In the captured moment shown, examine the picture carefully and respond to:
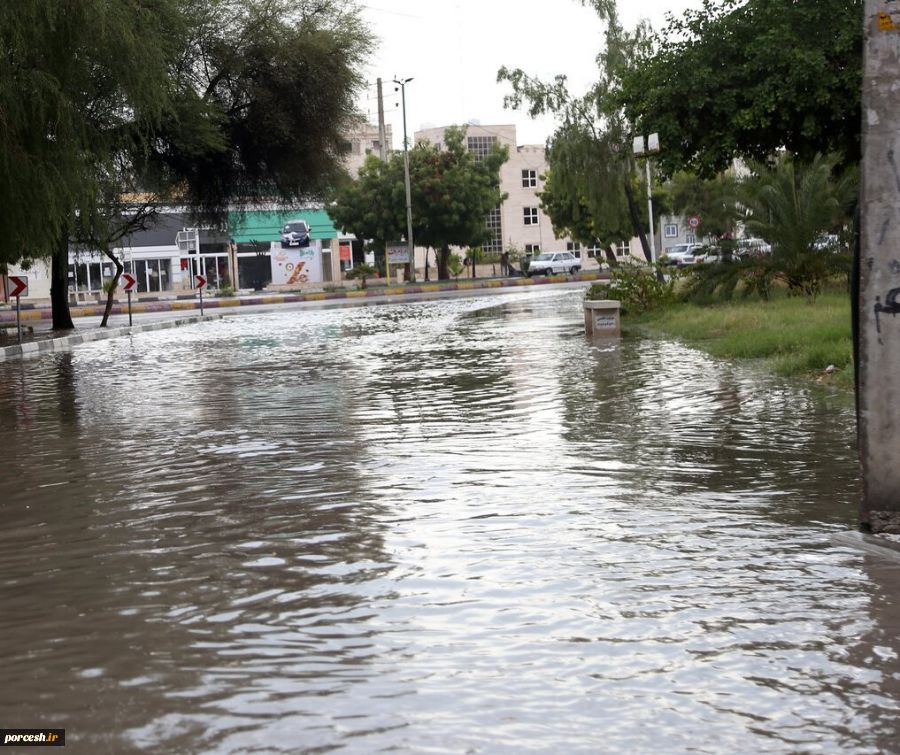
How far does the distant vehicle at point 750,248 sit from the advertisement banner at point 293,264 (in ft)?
176

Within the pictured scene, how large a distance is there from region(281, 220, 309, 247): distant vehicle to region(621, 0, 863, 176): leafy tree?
56.1 meters

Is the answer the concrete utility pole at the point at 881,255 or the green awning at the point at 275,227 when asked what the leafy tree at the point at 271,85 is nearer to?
the concrete utility pole at the point at 881,255

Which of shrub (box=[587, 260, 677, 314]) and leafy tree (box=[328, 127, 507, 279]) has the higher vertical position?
leafy tree (box=[328, 127, 507, 279])

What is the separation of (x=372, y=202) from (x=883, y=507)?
68738mm

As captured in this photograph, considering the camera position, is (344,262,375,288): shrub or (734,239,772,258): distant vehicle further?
(344,262,375,288): shrub

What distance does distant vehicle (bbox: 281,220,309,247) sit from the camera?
257 feet

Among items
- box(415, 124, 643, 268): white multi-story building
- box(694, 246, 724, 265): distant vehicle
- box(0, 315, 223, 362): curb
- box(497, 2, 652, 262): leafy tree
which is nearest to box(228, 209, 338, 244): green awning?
box(415, 124, 643, 268): white multi-story building

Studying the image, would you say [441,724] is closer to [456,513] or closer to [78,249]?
[456,513]

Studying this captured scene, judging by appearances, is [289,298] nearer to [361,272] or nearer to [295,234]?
[361,272]


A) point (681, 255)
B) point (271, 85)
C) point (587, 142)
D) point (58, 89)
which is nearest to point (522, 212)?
point (681, 255)

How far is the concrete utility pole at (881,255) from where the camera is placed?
21.5 ft

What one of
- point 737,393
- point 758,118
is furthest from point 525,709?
point 758,118

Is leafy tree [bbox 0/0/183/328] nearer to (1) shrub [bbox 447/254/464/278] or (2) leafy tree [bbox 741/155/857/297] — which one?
(2) leafy tree [bbox 741/155/857/297]

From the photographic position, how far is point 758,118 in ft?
70.0
